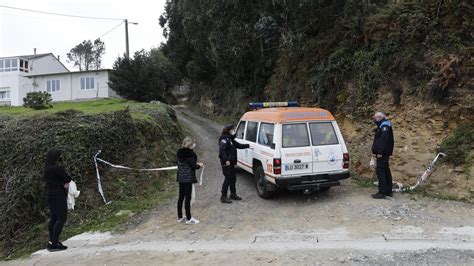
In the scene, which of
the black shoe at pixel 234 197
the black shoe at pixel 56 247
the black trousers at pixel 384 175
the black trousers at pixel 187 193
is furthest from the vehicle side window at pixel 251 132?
the black shoe at pixel 56 247

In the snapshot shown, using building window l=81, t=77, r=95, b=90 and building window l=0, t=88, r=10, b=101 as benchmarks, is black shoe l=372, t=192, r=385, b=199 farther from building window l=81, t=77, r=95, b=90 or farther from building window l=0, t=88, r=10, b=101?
building window l=0, t=88, r=10, b=101

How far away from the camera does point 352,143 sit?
484 inches

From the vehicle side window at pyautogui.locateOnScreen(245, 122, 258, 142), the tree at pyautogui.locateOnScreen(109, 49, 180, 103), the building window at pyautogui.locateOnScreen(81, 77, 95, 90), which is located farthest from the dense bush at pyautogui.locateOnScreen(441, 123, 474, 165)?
the building window at pyautogui.locateOnScreen(81, 77, 95, 90)

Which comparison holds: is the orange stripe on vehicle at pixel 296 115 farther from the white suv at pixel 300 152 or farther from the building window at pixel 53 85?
the building window at pixel 53 85

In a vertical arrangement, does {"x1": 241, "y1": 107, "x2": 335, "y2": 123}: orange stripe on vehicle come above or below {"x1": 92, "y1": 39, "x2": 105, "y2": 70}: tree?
below

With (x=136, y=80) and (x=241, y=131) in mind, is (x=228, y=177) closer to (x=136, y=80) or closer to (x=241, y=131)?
(x=241, y=131)

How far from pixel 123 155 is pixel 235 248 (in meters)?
5.62

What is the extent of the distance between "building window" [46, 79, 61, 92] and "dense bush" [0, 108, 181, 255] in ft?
102

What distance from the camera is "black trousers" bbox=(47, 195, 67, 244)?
279 inches

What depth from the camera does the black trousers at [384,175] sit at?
8.98m

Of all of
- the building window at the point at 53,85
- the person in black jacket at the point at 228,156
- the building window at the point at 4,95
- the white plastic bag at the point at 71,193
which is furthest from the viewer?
the building window at the point at 4,95

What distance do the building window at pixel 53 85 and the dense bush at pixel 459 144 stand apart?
39330 millimetres

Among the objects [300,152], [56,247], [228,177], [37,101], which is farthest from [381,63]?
[37,101]

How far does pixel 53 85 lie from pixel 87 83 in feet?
13.5
